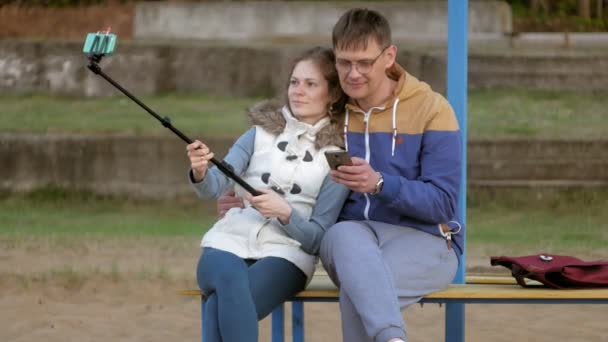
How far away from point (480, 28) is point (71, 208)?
16.7ft

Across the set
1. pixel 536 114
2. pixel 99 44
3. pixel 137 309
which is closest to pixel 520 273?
pixel 99 44

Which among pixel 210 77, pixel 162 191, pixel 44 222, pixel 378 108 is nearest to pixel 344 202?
pixel 378 108

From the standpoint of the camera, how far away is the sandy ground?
5.76 metres

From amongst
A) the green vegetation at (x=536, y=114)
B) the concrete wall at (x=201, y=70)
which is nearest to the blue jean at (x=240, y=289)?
the green vegetation at (x=536, y=114)

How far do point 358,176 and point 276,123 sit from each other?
528mm

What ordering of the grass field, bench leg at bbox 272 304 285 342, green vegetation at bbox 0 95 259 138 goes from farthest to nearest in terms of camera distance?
green vegetation at bbox 0 95 259 138, the grass field, bench leg at bbox 272 304 285 342

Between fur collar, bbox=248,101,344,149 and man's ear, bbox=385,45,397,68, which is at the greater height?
man's ear, bbox=385,45,397,68

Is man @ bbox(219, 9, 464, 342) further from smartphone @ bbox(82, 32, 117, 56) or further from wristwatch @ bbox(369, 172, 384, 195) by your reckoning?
smartphone @ bbox(82, 32, 117, 56)

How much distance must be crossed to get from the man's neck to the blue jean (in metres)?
0.56

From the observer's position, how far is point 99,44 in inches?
146

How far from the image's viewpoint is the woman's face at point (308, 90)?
415 centimetres

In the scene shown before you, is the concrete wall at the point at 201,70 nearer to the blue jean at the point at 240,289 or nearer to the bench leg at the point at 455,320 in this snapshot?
the bench leg at the point at 455,320

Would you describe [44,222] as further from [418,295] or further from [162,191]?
[418,295]

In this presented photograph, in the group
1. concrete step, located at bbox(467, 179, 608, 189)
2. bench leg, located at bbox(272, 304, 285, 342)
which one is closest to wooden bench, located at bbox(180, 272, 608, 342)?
bench leg, located at bbox(272, 304, 285, 342)
